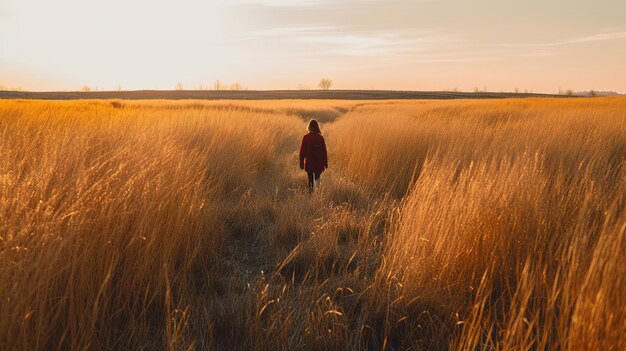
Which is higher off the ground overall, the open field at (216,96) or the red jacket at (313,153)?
the open field at (216,96)

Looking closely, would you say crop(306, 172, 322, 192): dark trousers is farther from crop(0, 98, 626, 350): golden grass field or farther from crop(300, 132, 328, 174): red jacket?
crop(0, 98, 626, 350): golden grass field

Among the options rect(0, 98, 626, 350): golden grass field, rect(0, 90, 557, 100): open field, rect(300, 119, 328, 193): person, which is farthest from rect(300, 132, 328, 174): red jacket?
rect(0, 90, 557, 100): open field

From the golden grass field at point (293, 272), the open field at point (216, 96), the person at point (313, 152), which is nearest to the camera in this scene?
the golden grass field at point (293, 272)

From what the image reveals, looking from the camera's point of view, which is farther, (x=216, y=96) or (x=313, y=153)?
(x=216, y=96)

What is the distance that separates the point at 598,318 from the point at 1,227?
2271mm

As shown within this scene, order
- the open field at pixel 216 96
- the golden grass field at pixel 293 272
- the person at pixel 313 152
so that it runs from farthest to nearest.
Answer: the open field at pixel 216 96 → the person at pixel 313 152 → the golden grass field at pixel 293 272

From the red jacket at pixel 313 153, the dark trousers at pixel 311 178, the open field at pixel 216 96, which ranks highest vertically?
the open field at pixel 216 96

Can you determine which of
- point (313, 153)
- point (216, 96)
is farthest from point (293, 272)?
point (216, 96)

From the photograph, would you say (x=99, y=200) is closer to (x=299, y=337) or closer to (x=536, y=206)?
(x=299, y=337)

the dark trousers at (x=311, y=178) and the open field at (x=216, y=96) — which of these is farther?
the open field at (x=216, y=96)

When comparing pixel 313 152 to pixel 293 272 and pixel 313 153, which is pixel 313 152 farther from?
pixel 293 272

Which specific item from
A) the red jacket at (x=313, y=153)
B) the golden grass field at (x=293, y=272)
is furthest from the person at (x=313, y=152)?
the golden grass field at (x=293, y=272)

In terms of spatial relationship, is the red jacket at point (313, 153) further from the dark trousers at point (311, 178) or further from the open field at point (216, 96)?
the open field at point (216, 96)

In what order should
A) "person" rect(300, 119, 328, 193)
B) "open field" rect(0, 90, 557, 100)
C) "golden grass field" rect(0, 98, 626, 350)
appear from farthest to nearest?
"open field" rect(0, 90, 557, 100) < "person" rect(300, 119, 328, 193) < "golden grass field" rect(0, 98, 626, 350)
